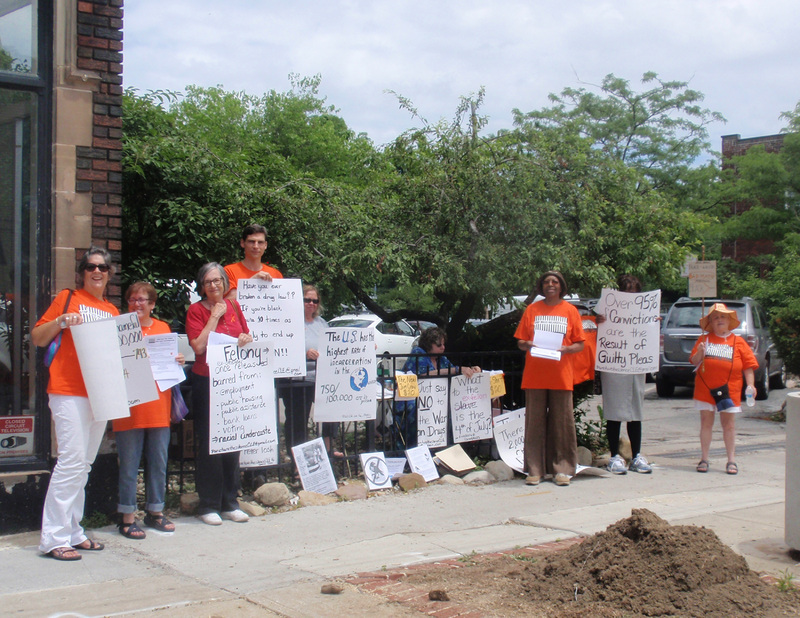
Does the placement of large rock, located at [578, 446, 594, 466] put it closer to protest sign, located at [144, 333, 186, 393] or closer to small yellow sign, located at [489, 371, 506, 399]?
small yellow sign, located at [489, 371, 506, 399]

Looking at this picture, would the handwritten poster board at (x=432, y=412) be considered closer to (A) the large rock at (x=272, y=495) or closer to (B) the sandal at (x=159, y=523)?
(A) the large rock at (x=272, y=495)

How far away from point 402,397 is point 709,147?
29886 millimetres

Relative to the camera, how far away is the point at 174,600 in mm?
4289

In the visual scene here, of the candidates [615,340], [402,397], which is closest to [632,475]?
[615,340]

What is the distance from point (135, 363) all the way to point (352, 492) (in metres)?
2.26

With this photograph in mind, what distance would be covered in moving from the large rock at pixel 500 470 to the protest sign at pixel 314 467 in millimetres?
1567

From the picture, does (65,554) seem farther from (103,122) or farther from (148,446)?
(103,122)

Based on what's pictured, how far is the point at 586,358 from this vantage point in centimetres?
796

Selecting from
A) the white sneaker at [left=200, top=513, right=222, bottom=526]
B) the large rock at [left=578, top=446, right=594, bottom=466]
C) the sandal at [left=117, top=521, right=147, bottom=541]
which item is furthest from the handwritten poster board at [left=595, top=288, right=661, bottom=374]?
the sandal at [left=117, top=521, right=147, bottom=541]

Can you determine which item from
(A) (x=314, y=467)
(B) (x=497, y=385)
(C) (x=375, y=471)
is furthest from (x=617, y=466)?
(A) (x=314, y=467)

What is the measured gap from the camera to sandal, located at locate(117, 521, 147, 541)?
5484mm

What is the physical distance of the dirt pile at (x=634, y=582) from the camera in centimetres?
397

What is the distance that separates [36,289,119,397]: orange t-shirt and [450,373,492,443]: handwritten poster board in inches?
143

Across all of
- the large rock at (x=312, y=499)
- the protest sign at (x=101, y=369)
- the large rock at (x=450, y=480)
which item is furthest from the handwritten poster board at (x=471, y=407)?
the protest sign at (x=101, y=369)
